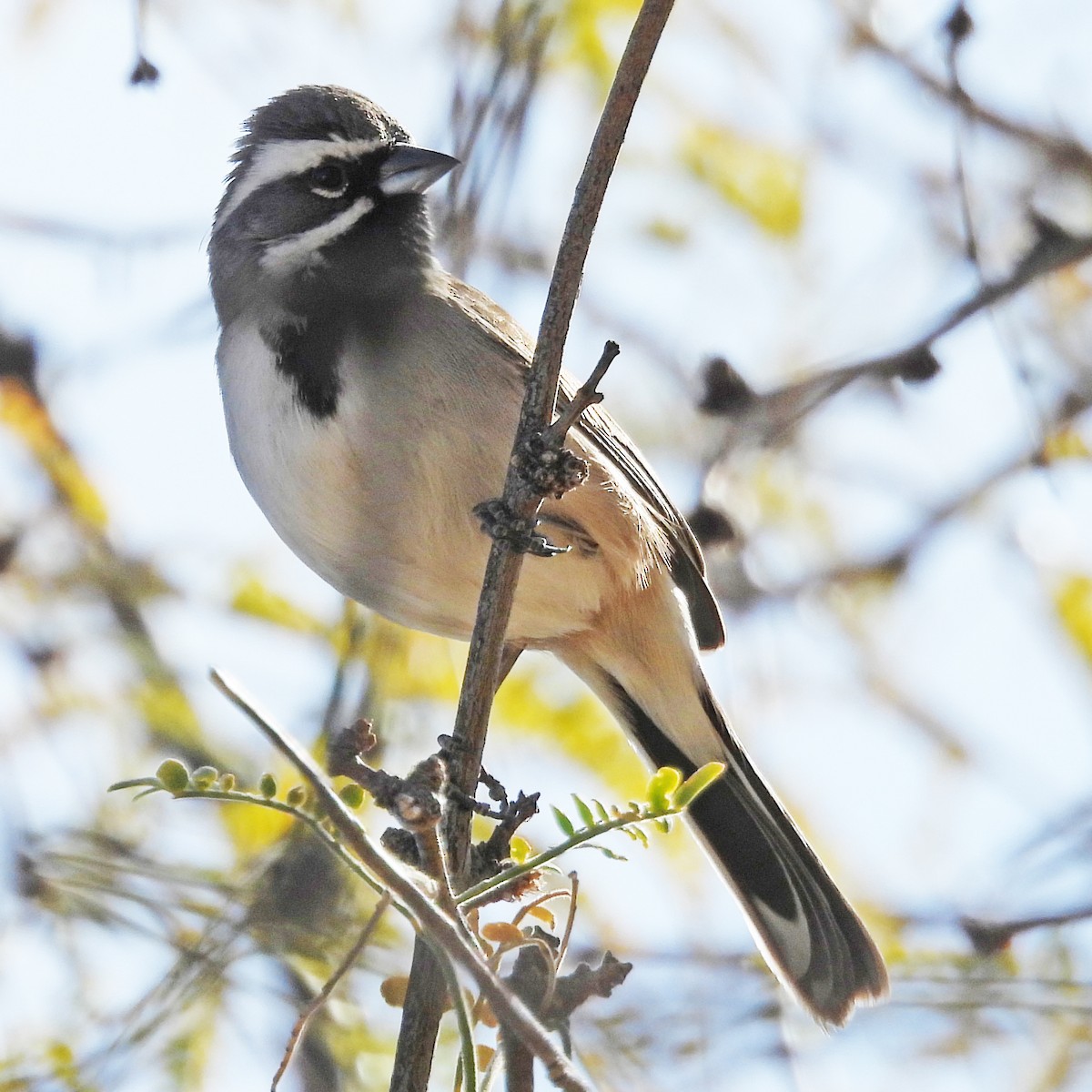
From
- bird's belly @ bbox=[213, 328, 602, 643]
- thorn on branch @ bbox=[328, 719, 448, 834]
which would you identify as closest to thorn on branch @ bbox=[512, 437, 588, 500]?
thorn on branch @ bbox=[328, 719, 448, 834]

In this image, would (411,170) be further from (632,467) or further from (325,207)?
(632,467)

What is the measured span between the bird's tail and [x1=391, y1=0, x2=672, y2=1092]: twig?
1942mm

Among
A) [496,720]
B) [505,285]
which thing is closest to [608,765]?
[496,720]

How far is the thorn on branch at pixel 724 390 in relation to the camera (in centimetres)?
497

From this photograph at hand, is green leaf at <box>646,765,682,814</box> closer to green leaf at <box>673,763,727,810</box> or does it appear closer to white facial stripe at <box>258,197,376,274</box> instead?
green leaf at <box>673,763,727,810</box>

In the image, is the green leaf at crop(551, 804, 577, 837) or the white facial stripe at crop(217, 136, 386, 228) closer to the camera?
the green leaf at crop(551, 804, 577, 837)

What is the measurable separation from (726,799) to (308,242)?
2.34 m

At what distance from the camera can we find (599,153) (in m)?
2.81

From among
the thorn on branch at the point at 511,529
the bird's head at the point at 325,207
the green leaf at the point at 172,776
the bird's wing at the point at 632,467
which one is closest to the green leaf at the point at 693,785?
the thorn on branch at the point at 511,529

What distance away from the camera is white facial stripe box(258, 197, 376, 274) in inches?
185

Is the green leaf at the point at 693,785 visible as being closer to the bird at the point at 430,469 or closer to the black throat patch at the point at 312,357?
the bird at the point at 430,469

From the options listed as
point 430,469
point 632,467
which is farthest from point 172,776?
point 632,467

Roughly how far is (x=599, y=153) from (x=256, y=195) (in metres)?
2.48

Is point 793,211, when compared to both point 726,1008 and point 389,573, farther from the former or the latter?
point 726,1008
